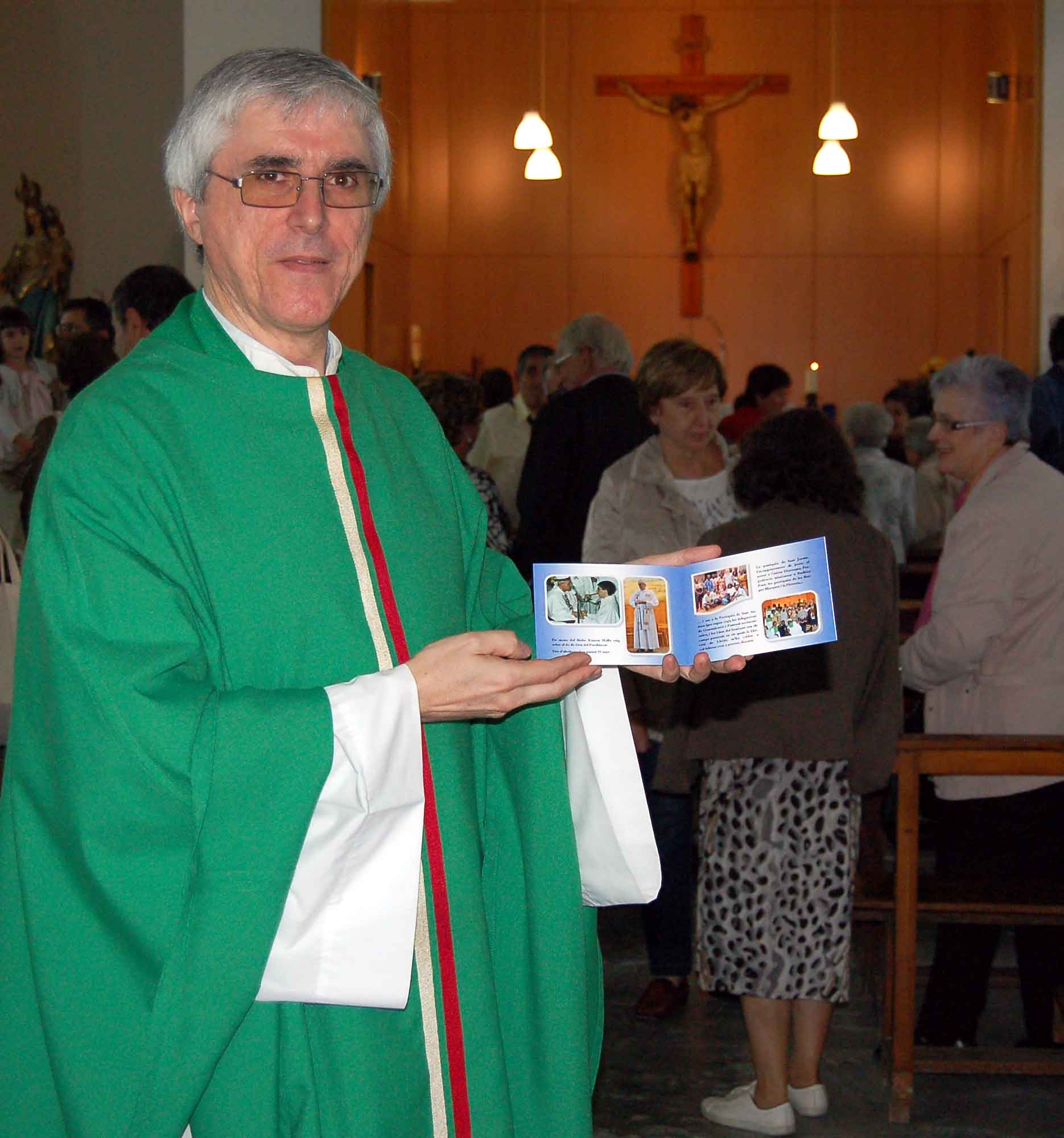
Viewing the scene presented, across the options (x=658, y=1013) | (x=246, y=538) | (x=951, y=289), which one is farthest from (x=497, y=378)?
(x=246, y=538)

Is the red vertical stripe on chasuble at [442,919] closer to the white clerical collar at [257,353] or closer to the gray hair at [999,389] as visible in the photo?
the white clerical collar at [257,353]

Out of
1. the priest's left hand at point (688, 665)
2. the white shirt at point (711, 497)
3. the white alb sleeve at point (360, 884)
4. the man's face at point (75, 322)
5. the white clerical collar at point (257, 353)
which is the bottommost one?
the white alb sleeve at point (360, 884)

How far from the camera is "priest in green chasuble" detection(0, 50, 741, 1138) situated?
165 cm

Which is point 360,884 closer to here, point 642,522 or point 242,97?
point 242,97

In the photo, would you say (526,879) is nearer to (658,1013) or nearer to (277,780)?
(277,780)

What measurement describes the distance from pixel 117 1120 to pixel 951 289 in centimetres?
1276

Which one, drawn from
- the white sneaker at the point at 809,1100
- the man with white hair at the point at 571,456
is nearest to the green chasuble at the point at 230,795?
the white sneaker at the point at 809,1100

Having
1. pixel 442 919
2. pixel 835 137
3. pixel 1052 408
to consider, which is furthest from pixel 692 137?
pixel 442 919

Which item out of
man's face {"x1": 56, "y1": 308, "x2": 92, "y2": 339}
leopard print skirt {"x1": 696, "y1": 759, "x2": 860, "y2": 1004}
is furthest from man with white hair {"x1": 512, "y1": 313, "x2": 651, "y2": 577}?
man's face {"x1": 56, "y1": 308, "x2": 92, "y2": 339}

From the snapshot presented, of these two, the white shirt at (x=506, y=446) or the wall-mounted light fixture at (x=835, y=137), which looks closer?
the white shirt at (x=506, y=446)

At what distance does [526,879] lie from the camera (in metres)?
2.05

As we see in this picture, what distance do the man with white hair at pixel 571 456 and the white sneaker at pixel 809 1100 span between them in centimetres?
175

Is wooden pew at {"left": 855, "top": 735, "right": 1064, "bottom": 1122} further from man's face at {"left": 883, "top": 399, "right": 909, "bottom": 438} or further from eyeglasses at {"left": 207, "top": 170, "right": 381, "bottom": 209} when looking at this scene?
man's face at {"left": 883, "top": 399, "right": 909, "bottom": 438}

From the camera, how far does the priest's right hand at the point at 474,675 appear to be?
1679mm
